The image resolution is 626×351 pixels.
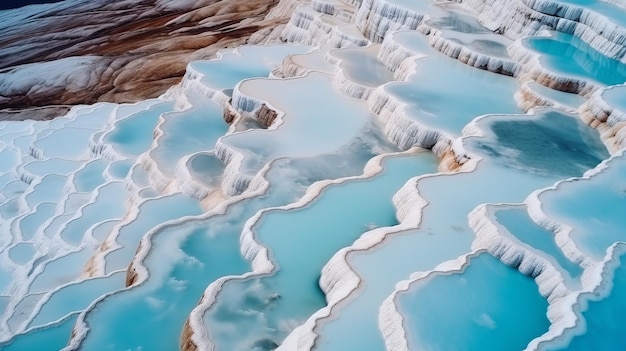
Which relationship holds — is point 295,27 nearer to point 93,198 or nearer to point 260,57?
point 260,57

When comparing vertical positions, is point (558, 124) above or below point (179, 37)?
above

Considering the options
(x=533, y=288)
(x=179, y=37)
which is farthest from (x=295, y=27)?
(x=533, y=288)

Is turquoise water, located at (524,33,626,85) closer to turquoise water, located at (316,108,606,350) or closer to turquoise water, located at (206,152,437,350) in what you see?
turquoise water, located at (316,108,606,350)

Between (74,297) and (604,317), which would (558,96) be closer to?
(604,317)

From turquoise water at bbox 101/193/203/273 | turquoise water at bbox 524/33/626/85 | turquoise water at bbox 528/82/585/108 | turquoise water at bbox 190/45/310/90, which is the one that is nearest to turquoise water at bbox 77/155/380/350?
turquoise water at bbox 101/193/203/273

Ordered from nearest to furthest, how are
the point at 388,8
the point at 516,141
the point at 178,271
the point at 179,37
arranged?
the point at 178,271 → the point at 516,141 → the point at 388,8 → the point at 179,37

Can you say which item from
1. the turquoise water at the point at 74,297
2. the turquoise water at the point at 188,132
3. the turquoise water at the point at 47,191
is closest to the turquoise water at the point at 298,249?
the turquoise water at the point at 74,297

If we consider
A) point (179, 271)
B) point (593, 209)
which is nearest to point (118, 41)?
point (179, 271)
